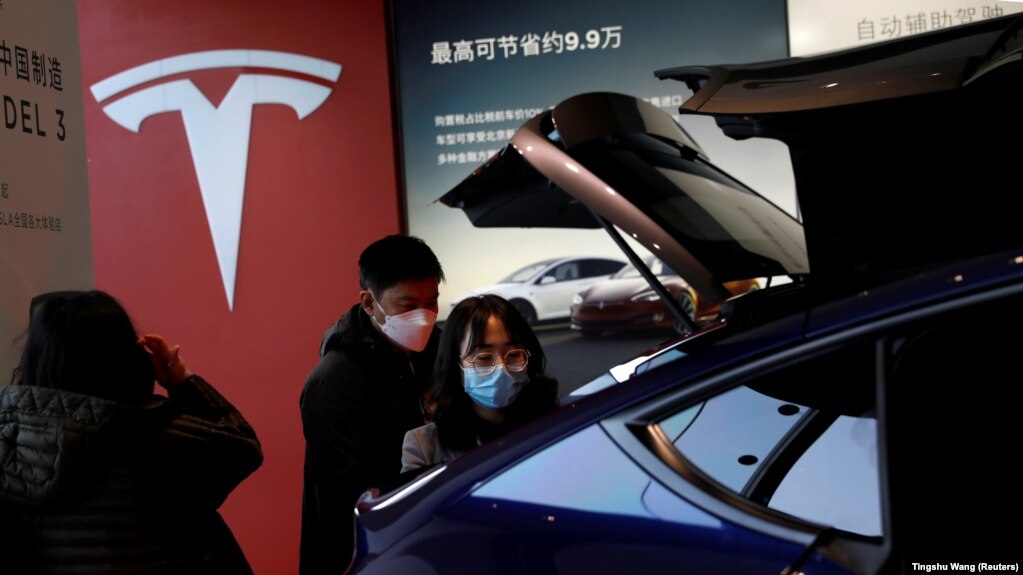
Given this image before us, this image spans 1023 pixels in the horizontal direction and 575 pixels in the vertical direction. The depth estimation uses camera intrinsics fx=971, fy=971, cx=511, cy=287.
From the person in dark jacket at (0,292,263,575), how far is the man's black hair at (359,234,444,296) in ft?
1.93

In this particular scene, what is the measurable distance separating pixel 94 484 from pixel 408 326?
33.4 inches

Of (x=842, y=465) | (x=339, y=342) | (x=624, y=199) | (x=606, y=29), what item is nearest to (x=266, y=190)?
(x=606, y=29)

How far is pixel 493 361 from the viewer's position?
2180 millimetres

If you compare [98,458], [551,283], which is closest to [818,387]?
[98,458]

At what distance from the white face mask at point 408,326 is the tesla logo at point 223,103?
2.46 metres

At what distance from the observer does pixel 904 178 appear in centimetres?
192

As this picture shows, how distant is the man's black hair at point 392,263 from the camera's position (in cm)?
247

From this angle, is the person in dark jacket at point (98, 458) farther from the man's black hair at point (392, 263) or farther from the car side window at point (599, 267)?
the car side window at point (599, 267)

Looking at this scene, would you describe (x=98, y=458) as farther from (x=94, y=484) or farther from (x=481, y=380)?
(x=481, y=380)

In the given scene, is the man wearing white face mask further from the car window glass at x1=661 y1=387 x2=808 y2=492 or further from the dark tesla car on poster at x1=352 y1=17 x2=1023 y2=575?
the car window glass at x1=661 y1=387 x2=808 y2=492

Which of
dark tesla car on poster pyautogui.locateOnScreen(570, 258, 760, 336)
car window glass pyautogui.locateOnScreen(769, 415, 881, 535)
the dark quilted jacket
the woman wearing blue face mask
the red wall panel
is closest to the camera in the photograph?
car window glass pyautogui.locateOnScreen(769, 415, 881, 535)

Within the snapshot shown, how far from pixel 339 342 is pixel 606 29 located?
258 centimetres

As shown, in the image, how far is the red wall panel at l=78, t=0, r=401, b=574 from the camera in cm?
462

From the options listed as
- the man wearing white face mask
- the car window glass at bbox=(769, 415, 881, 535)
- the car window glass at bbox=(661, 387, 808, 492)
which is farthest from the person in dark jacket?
the car window glass at bbox=(769, 415, 881, 535)
